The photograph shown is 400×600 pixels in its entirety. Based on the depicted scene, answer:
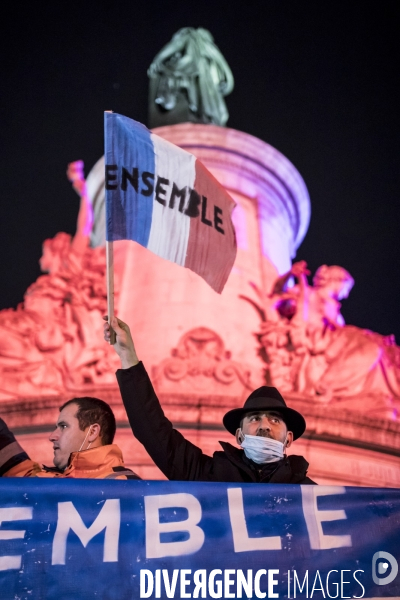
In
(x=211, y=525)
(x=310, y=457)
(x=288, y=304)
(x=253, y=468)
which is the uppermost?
(x=288, y=304)

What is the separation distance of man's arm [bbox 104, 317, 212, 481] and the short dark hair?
217mm

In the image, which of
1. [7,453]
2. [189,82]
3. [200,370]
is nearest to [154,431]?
[7,453]

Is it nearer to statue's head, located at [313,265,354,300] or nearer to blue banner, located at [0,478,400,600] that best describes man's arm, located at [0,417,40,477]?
blue banner, located at [0,478,400,600]

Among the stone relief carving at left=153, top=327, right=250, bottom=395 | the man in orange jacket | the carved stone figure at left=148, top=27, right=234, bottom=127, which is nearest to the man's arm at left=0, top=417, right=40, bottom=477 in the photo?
the man in orange jacket

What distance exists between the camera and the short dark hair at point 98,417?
492cm

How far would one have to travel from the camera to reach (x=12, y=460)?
4859 mm

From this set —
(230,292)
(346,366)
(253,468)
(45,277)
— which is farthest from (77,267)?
(253,468)

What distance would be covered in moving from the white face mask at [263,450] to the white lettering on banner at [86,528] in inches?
38.2

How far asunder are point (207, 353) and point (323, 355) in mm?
2116

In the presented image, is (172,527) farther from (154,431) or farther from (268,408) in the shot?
(268,408)

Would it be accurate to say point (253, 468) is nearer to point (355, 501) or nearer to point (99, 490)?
point (355, 501)

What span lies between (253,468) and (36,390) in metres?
8.80

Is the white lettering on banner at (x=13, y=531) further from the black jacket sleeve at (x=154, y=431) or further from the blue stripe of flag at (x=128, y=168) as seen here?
the blue stripe of flag at (x=128, y=168)

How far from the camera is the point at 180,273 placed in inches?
571
